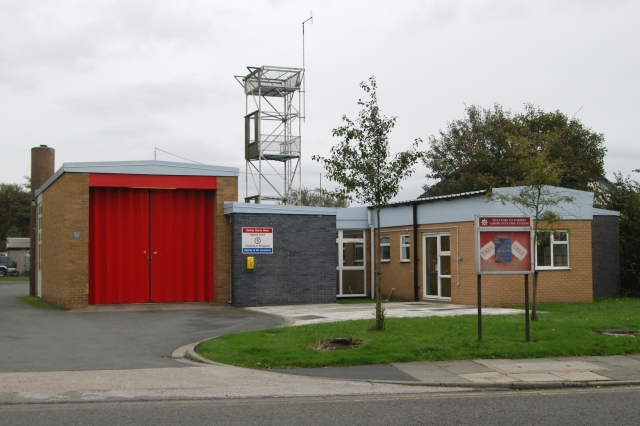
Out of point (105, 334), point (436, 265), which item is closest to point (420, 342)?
point (105, 334)

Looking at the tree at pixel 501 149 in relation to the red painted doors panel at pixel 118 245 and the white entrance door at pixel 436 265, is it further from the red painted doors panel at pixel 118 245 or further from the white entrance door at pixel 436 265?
the red painted doors panel at pixel 118 245

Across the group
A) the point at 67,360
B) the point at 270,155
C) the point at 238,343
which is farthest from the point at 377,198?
the point at 270,155

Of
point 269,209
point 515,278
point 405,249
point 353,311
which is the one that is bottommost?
point 353,311

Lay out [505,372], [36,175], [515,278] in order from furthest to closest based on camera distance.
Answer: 1. [36,175]
2. [515,278]
3. [505,372]

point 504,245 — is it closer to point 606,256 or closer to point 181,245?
point 181,245

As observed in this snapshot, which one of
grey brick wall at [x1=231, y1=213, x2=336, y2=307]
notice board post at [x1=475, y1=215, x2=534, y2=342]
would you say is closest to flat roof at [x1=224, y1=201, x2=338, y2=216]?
grey brick wall at [x1=231, y1=213, x2=336, y2=307]

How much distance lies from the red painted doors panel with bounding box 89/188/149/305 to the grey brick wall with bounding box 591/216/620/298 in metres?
15.8

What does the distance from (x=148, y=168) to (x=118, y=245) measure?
2543 mm

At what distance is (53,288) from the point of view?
23250mm

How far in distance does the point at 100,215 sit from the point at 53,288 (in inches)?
146

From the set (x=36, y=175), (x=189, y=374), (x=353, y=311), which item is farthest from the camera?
(x=36, y=175)

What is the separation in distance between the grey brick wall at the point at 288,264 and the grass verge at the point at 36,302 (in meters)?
6.10

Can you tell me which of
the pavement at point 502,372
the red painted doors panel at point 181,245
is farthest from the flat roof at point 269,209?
the pavement at point 502,372

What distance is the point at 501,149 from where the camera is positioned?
41062 mm
